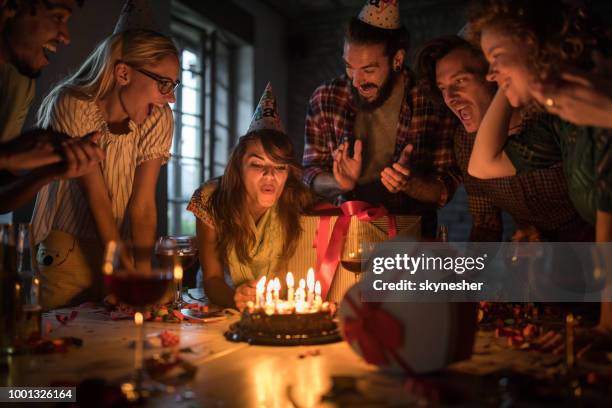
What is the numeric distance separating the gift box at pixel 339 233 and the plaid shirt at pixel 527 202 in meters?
0.29

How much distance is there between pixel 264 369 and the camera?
1133 millimetres

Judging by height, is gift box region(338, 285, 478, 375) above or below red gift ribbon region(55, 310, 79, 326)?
above

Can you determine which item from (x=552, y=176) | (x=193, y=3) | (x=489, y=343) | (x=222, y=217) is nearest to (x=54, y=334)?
(x=222, y=217)

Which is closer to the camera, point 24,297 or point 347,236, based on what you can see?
point 24,297

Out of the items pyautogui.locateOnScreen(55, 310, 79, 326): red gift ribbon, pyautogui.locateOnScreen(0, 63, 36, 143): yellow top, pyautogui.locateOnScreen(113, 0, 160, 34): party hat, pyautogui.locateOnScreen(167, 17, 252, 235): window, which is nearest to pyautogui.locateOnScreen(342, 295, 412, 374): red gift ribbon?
pyautogui.locateOnScreen(55, 310, 79, 326): red gift ribbon

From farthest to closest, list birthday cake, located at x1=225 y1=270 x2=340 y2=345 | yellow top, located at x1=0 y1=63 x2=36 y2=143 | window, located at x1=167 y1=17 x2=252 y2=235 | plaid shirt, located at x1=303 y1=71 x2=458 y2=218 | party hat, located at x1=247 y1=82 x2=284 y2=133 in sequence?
window, located at x1=167 y1=17 x2=252 y2=235, plaid shirt, located at x1=303 y1=71 x2=458 y2=218, party hat, located at x1=247 y1=82 x2=284 y2=133, yellow top, located at x1=0 y1=63 x2=36 y2=143, birthday cake, located at x1=225 y1=270 x2=340 y2=345

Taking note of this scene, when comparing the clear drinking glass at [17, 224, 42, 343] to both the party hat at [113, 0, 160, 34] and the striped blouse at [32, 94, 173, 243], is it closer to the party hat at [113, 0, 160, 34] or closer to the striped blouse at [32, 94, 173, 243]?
the striped blouse at [32, 94, 173, 243]

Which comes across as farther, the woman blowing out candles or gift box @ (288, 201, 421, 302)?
the woman blowing out candles

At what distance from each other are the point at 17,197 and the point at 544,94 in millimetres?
1376

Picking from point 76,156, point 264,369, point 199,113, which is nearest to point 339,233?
point 264,369

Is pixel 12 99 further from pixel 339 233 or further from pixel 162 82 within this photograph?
pixel 339 233

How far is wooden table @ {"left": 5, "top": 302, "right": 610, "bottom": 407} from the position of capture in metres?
0.99

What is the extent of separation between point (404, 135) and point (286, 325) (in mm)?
1322

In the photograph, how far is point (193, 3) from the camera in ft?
14.9
